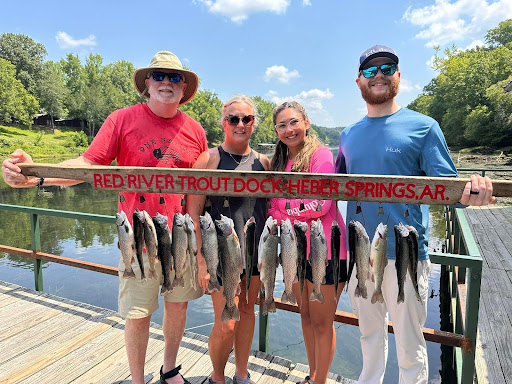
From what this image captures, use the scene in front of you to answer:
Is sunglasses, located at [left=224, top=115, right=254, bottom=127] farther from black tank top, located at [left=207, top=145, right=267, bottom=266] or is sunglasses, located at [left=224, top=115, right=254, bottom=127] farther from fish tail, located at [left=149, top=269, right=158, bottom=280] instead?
fish tail, located at [left=149, top=269, right=158, bottom=280]

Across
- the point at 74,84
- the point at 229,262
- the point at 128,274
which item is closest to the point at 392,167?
the point at 229,262

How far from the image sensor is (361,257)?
2.48 metres

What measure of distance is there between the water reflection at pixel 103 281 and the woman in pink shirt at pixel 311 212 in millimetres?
2816

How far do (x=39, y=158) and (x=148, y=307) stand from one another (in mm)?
50358

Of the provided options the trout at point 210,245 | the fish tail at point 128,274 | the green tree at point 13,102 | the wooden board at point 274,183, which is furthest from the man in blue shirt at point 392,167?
the green tree at point 13,102

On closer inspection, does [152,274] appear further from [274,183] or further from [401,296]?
[401,296]

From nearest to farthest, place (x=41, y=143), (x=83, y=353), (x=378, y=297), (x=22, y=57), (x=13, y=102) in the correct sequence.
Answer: (x=378, y=297), (x=83, y=353), (x=41, y=143), (x=13, y=102), (x=22, y=57)

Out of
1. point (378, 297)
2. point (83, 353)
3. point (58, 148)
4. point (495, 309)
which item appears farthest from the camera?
point (58, 148)

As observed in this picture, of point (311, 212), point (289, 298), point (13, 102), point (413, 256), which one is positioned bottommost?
point (289, 298)

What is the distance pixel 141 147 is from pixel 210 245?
1.11m

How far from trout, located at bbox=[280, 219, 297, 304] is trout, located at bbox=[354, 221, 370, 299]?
0.44 m

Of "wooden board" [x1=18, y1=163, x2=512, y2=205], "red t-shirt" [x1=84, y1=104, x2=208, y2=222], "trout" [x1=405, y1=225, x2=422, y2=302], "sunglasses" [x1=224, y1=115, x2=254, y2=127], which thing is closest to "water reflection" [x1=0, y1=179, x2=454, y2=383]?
"red t-shirt" [x1=84, y1=104, x2=208, y2=222]

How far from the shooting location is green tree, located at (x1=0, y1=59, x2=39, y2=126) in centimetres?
5953

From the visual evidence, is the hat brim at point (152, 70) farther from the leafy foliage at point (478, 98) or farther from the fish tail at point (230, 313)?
the leafy foliage at point (478, 98)
